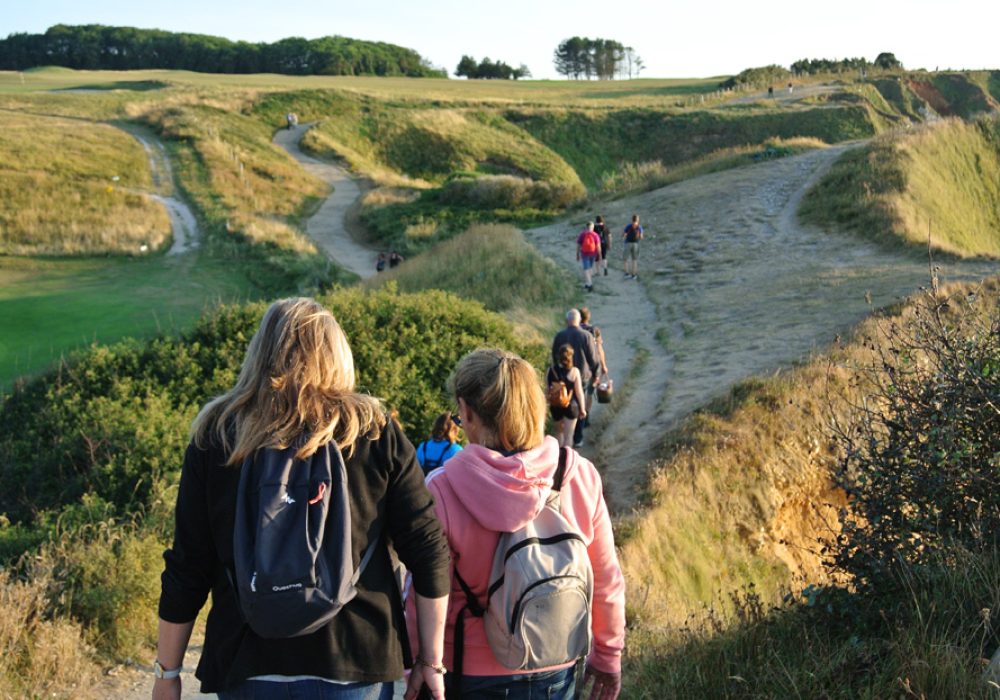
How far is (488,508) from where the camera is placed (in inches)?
115

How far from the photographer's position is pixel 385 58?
109812mm

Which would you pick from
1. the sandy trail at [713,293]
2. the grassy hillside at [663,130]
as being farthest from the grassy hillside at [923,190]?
the grassy hillside at [663,130]

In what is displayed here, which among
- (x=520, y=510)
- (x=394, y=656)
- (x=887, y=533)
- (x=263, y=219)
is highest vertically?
(x=520, y=510)

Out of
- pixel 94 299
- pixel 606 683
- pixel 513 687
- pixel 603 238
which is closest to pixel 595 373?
pixel 606 683

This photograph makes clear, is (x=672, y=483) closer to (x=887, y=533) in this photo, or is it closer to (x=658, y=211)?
(x=887, y=533)

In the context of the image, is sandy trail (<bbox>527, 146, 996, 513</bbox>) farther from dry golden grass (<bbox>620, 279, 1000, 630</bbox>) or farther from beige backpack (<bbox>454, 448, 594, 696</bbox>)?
beige backpack (<bbox>454, 448, 594, 696</bbox>)

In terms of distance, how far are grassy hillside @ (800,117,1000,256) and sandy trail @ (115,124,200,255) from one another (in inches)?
760

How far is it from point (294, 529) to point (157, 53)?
4333 inches

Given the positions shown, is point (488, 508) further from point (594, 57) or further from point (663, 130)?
point (594, 57)

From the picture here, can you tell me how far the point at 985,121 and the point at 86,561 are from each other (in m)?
39.9

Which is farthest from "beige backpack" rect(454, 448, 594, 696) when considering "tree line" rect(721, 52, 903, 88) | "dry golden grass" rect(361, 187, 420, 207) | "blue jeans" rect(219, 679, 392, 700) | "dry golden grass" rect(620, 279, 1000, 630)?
"tree line" rect(721, 52, 903, 88)

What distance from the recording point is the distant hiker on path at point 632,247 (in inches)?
845

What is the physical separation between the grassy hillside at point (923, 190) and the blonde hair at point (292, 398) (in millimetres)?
19920

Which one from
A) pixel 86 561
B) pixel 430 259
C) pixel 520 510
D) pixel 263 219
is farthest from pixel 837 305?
pixel 263 219
